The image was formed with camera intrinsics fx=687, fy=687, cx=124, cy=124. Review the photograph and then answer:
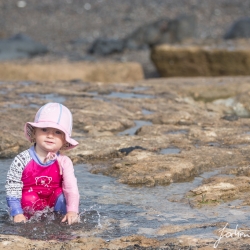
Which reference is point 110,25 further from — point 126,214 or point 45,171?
point 126,214

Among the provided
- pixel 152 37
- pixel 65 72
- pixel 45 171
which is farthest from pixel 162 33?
pixel 45 171

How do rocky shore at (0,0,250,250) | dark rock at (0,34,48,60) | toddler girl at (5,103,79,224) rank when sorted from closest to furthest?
rocky shore at (0,0,250,250) < toddler girl at (5,103,79,224) < dark rock at (0,34,48,60)

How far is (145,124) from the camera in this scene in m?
5.98

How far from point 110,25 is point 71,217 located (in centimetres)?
1885

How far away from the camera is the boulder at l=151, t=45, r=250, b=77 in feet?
38.2

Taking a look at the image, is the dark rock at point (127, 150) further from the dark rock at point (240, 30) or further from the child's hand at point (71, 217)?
the dark rock at point (240, 30)

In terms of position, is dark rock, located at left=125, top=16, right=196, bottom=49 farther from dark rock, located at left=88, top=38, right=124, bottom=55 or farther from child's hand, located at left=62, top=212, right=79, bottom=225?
child's hand, located at left=62, top=212, right=79, bottom=225

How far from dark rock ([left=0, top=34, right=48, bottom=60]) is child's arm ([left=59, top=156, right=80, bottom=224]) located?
495 inches

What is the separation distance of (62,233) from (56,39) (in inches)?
708

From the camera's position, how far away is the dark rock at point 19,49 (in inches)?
645

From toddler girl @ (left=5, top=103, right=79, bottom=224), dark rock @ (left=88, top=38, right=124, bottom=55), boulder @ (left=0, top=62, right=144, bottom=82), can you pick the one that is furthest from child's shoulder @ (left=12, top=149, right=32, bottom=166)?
dark rock @ (left=88, top=38, right=124, bottom=55)

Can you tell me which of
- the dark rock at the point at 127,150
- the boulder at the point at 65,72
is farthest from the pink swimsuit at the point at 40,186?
the boulder at the point at 65,72

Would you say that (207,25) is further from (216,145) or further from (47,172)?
(47,172)

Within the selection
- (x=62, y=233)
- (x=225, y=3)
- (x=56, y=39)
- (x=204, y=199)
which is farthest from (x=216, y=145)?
(x=225, y=3)
